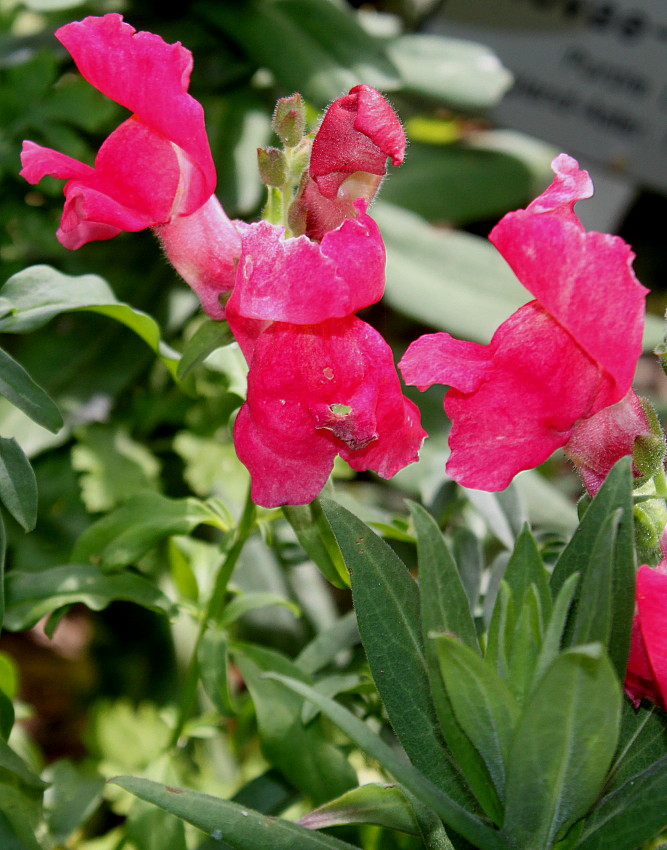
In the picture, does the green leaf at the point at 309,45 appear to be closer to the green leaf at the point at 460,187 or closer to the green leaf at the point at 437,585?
the green leaf at the point at 460,187

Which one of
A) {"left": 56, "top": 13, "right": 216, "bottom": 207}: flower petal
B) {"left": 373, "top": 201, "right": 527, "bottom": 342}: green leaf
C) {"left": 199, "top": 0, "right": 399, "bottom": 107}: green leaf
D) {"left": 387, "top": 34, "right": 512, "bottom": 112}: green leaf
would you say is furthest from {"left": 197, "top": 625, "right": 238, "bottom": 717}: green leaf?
{"left": 387, "top": 34, "right": 512, "bottom": 112}: green leaf

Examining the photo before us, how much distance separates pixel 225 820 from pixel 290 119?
380 mm

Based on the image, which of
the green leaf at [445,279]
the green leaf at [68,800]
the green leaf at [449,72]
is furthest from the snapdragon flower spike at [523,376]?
the green leaf at [449,72]

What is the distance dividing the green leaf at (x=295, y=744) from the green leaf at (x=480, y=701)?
0.22 meters

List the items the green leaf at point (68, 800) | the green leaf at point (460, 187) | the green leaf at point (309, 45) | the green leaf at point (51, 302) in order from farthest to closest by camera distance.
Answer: the green leaf at point (460, 187) < the green leaf at point (309, 45) < the green leaf at point (68, 800) < the green leaf at point (51, 302)

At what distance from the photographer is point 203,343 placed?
0.56 meters

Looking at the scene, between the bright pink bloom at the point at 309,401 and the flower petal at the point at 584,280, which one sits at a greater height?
the flower petal at the point at 584,280

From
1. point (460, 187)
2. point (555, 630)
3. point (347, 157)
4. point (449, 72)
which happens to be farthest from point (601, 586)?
point (460, 187)

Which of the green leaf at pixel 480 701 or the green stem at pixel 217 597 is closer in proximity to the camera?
the green leaf at pixel 480 701

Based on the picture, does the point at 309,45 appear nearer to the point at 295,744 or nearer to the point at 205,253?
the point at 205,253

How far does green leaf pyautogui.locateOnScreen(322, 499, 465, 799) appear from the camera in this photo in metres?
0.47

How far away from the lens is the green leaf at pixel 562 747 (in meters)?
0.38

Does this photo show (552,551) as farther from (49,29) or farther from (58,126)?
(49,29)

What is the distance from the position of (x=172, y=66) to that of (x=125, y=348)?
0.64 m
